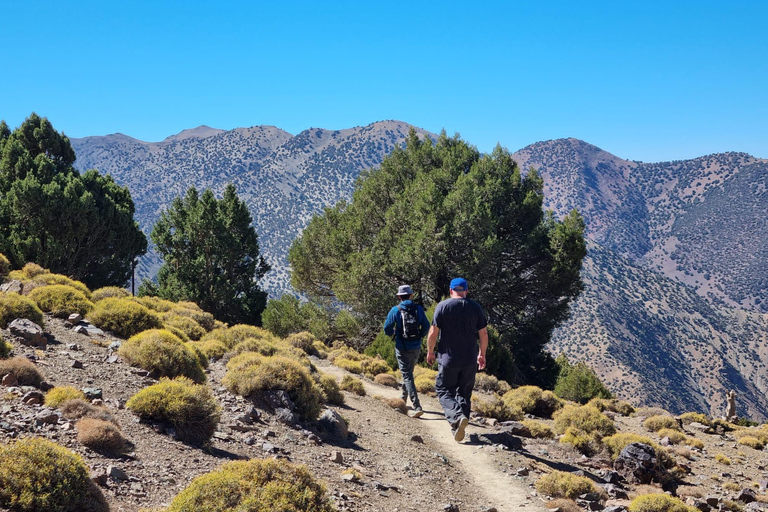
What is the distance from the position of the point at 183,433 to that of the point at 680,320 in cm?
13456

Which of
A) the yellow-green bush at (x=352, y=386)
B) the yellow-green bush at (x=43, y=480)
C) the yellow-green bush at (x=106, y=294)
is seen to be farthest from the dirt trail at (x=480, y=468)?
the yellow-green bush at (x=106, y=294)

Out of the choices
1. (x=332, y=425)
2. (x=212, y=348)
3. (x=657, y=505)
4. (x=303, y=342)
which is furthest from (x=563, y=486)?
(x=303, y=342)

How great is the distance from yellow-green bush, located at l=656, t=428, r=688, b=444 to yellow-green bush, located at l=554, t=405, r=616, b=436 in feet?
8.63

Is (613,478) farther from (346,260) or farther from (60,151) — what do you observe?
(60,151)

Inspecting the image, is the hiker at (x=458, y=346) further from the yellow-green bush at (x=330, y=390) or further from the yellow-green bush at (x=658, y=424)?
the yellow-green bush at (x=658, y=424)

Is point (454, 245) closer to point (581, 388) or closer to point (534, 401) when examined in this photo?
point (581, 388)

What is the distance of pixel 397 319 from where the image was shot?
36.0ft

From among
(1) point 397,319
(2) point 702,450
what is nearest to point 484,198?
(2) point 702,450

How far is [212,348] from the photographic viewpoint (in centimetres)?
1284

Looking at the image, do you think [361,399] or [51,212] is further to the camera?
[51,212]

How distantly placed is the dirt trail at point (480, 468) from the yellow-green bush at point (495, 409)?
967 mm

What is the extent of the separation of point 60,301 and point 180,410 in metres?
7.07

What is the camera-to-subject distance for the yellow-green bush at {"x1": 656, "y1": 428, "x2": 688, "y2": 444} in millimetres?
14633

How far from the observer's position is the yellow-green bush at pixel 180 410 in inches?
281
